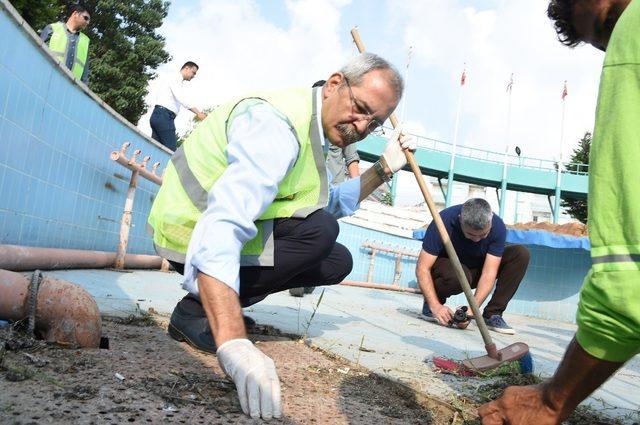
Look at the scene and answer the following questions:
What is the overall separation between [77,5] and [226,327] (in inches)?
188

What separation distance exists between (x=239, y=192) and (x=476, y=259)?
11.1 ft

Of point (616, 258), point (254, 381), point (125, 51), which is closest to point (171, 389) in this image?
point (254, 381)

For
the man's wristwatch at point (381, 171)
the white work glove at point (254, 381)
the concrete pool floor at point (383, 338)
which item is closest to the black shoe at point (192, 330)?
the concrete pool floor at point (383, 338)

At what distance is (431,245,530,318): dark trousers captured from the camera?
14.9 ft

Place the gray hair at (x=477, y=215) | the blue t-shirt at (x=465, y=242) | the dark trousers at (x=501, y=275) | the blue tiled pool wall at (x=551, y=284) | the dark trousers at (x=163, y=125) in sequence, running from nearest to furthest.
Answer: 1. the gray hair at (x=477, y=215)
2. the blue t-shirt at (x=465, y=242)
3. the dark trousers at (x=501, y=275)
4. the dark trousers at (x=163, y=125)
5. the blue tiled pool wall at (x=551, y=284)

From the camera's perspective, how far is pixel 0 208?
363 cm

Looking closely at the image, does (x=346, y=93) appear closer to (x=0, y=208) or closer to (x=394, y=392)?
(x=394, y=392)

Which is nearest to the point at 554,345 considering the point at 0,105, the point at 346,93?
the point at 346,93

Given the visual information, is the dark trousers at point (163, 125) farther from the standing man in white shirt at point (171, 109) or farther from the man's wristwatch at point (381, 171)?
the man's wristwatch at point (381, 171)

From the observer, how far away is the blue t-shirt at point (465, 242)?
4.32m

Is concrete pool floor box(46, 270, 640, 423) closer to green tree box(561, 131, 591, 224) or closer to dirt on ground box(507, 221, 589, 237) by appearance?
dirt on ground box(507, 221, 589, 237)

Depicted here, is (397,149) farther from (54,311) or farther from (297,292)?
(297,292)

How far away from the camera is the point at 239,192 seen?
1.55 metres

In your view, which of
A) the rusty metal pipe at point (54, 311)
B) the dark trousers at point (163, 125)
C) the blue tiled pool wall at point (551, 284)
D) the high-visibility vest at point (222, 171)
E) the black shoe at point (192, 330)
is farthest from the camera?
the blue tiled pool wall at point (551, 284)
